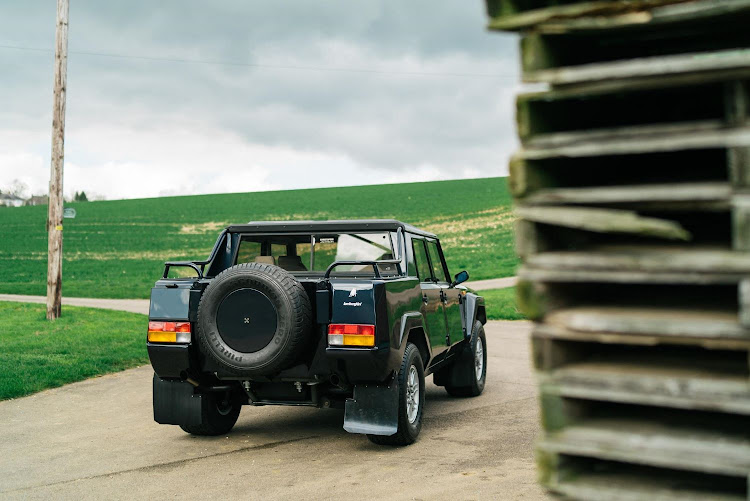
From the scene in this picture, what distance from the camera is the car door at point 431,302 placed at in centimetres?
747

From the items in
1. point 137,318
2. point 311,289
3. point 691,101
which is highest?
point 691,101

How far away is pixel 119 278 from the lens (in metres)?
35.7

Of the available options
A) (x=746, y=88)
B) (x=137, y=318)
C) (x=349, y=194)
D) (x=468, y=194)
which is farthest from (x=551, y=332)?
(x=349, y=194)

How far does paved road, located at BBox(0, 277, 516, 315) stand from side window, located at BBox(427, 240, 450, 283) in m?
12.5

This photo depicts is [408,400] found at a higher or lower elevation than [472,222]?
lower

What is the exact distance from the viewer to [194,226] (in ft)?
185

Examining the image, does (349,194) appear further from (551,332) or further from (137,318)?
(551,332)

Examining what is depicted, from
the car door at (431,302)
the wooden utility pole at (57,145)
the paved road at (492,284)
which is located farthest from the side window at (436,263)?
the paved road at (492,284)

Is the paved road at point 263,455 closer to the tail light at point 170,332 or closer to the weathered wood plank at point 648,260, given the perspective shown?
the tail light at point 170,332

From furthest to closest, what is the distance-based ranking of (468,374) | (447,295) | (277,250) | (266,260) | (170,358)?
(468,374)
(447,295)
(277,250)
(266,260)
(170,358)

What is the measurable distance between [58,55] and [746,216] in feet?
52.9

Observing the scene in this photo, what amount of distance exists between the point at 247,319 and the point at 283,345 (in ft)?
1.10

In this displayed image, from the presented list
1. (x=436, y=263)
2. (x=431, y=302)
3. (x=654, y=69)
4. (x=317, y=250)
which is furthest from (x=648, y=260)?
(x=436, y=263)

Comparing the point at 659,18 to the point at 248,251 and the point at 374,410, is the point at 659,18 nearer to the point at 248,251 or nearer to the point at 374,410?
the point at 374,410
